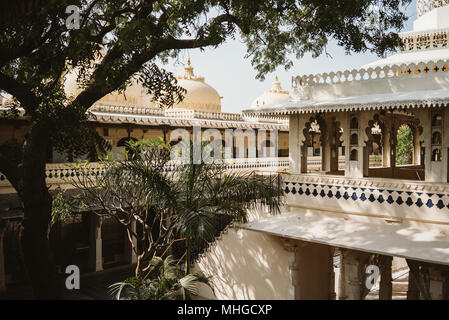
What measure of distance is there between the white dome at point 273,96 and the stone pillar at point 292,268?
82.5ft

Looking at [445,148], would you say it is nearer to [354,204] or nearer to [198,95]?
[354,204]

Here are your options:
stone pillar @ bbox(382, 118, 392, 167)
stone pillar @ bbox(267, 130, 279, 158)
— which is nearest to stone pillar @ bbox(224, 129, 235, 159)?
stone pillar @ bbox(267, 130, 279, 158)

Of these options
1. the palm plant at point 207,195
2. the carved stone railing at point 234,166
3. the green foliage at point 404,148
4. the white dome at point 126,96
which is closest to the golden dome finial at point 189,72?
the white dome at point 126,96

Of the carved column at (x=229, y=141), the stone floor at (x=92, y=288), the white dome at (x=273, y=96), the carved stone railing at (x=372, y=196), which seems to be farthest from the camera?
the white dome at (x=273, y=96)

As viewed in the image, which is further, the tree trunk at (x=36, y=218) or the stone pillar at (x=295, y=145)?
the stone pillar at (x=295, y=145)

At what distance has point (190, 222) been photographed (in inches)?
298

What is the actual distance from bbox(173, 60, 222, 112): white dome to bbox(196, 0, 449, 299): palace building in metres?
16.8

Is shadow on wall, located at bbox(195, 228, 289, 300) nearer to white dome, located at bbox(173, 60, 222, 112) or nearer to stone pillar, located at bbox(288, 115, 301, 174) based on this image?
stone pillar, located at bbox(288, 115, 301, 174)

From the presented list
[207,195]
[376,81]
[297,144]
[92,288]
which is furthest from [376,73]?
[92,288]

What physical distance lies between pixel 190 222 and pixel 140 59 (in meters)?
3.50

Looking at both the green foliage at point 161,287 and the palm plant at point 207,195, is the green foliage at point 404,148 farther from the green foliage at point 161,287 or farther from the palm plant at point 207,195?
the green foliage at point 161,287

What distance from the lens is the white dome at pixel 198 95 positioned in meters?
27.8

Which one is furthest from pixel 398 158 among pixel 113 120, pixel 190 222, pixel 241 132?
pixel 190 222
